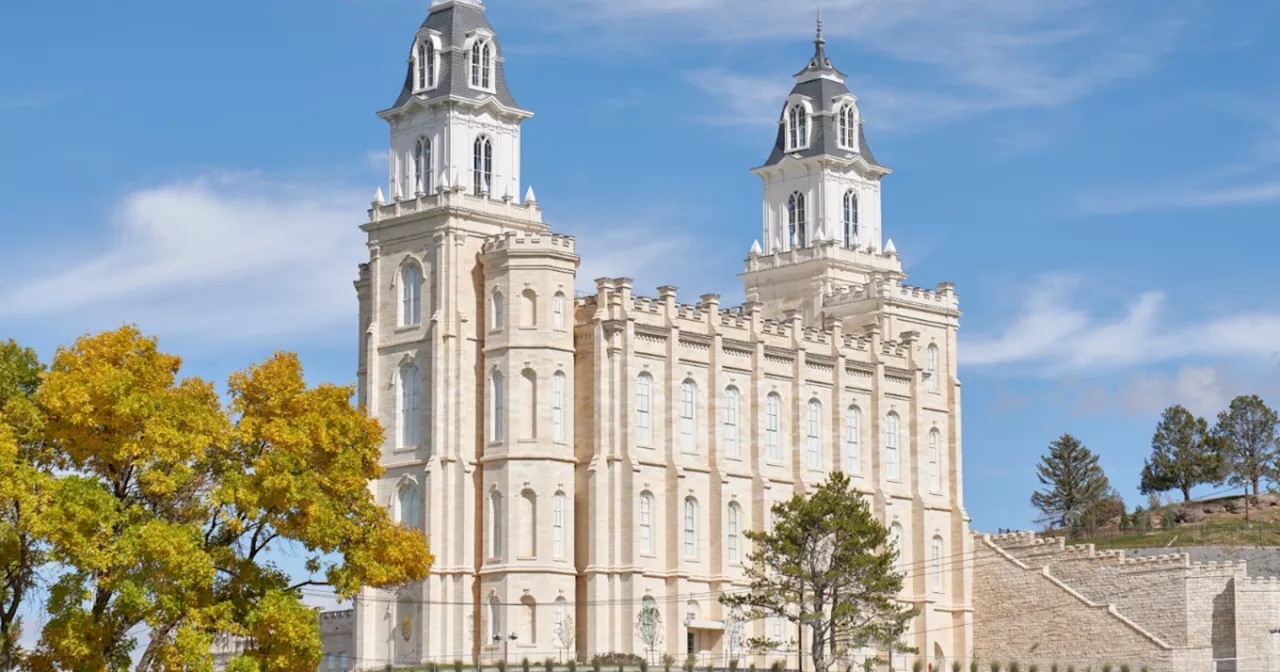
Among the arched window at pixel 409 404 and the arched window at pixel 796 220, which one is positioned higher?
the arched window at pixel 796 220

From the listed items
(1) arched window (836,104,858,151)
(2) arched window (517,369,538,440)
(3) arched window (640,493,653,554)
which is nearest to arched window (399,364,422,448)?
(2) arched window (517,369,538,440)

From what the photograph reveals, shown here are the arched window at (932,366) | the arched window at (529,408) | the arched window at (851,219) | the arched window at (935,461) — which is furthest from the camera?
the arched window at (851,219)

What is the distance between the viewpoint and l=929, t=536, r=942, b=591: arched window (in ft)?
335

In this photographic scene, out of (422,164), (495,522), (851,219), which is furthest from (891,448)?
(422,164)

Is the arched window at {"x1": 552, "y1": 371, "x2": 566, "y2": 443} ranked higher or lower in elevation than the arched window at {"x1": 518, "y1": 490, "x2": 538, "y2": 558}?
higher

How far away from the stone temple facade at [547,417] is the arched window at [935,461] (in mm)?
2775

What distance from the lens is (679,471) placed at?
301 feet

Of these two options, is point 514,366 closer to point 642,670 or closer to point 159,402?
point 642,670

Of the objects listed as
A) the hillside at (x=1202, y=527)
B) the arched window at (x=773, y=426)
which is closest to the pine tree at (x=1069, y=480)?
the hillside at (x=1202, y=527)

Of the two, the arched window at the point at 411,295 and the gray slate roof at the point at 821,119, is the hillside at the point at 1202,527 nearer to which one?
the gray slate roof at the point at 821,119

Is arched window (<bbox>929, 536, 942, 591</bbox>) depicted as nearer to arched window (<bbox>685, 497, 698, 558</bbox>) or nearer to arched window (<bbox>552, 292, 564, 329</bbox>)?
arched window (<bbox>685, 497, 698, 558</bbox>)

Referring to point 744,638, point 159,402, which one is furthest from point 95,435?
point 744,638

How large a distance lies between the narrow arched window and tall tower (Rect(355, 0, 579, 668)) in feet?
73.0

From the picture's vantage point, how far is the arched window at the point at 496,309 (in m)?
88.9
